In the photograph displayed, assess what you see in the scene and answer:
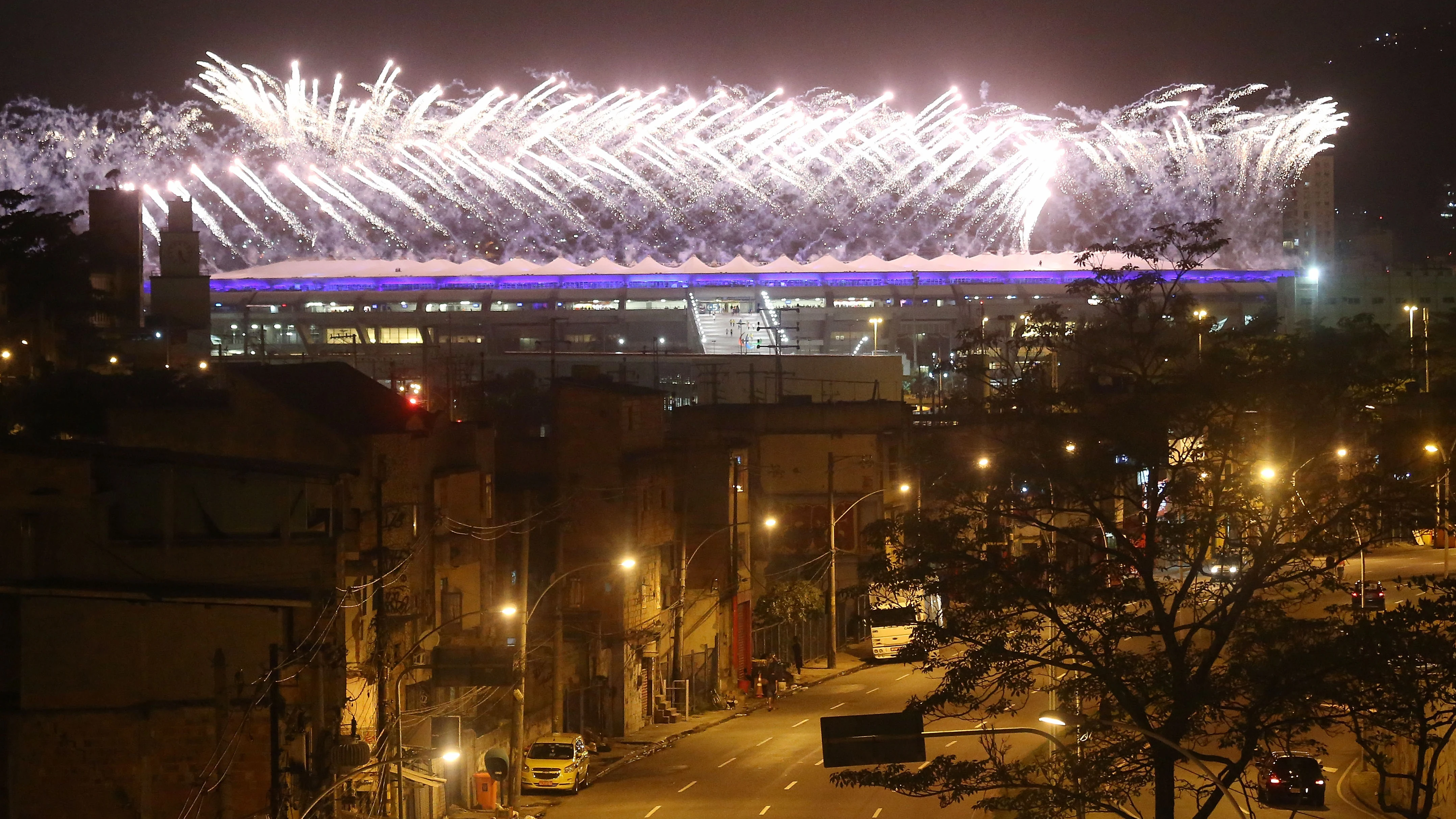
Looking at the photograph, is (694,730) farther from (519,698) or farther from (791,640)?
(791,640)

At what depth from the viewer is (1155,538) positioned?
17688 millimetres

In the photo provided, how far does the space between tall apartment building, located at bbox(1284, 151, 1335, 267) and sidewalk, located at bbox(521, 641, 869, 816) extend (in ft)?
459

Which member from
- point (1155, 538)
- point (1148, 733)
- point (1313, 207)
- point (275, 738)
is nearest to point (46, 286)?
point (275, 738)

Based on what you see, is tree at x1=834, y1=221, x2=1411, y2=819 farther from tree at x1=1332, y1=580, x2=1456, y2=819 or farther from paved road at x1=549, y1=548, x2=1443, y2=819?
paved road at x1=549, y1=548, x2=1443, y2=819

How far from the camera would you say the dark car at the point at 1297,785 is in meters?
23.3

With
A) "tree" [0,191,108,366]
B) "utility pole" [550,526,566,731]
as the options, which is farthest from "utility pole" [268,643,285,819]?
"tree" [0,191,108,366]

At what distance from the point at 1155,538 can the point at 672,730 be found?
63.9ft

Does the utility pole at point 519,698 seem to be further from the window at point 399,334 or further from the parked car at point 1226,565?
the window at point 399,334

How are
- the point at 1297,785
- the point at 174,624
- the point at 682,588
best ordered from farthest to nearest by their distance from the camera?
the point at 682,588
the point at 1297,785
the point at 174,624

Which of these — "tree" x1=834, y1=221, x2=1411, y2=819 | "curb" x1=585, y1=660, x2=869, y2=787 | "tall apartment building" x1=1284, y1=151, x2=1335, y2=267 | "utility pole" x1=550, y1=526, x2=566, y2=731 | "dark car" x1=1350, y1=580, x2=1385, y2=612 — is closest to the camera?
"tree" x1=834, y1=221, x2=1411, y2=819

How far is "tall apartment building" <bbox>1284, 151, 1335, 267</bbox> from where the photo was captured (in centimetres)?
17450

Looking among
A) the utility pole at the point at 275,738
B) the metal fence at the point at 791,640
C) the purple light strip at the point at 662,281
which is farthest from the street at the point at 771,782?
the purple light strip at the point at 662,281

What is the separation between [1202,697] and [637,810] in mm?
11070

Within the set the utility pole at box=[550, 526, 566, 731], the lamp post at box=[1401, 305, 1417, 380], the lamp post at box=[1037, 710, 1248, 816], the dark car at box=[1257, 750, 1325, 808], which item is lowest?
the dark car at box=[1257, 750, 1325, 808]
